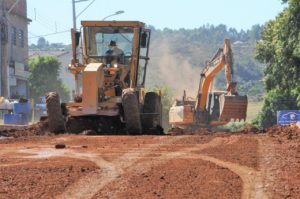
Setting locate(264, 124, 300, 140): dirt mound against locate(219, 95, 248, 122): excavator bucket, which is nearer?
locate(264, 124, 300, 140): dirt mound

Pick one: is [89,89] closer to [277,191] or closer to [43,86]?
[277,191]

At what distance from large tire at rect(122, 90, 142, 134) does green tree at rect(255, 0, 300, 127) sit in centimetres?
1459

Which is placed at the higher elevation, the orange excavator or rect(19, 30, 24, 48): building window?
rect(19, 30, 24, 48): building window

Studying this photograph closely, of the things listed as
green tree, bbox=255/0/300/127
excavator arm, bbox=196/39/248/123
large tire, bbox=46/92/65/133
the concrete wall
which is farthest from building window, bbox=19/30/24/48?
large tire, bbox=46/92/65/133

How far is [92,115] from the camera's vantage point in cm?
1877

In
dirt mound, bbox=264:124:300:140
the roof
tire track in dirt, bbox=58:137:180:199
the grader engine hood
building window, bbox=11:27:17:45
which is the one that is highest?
building window, bbox=11:27:17:45

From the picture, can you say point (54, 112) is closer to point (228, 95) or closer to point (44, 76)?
point (228, 95)

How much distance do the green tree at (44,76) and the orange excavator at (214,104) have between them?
40.8 m

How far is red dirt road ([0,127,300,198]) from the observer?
849 cm

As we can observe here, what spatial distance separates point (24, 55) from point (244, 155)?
55.1 m

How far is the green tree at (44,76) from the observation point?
75738 millimetres

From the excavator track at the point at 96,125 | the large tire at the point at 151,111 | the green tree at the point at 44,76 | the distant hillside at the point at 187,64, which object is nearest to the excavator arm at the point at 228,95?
the large tire at the point at 151,111

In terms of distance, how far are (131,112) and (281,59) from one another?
16.7 metres

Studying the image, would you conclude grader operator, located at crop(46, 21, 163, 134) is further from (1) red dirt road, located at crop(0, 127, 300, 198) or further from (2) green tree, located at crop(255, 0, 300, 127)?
(2) green tree, located at crop(255, 0, 300, 127)
